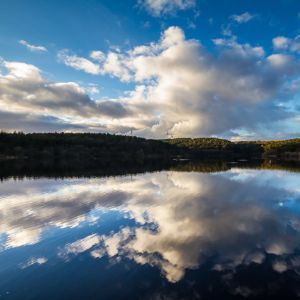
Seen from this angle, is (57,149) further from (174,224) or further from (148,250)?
(148,250)

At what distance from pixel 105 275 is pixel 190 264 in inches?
141

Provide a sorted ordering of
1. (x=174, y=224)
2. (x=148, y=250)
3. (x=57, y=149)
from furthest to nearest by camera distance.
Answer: (x=57, y=149)
(x=174, y=224)
(x=148, y=250)

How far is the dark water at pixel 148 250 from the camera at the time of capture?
10.2 metres

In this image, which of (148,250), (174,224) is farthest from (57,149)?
(148,250)

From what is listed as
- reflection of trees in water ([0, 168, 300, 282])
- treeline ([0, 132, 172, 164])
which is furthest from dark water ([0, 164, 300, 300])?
treeline ([0, 132, 172, 164])

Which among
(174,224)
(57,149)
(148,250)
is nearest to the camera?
(148,250)

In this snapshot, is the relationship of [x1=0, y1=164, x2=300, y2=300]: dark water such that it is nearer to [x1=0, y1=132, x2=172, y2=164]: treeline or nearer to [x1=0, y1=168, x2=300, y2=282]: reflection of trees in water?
[x1=0, y1=168, x2=300, y2=282]: reflection of trees in water

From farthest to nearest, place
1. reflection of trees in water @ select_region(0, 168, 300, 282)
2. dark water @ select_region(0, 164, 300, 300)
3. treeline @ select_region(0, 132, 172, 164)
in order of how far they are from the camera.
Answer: treeline @ select_region(0, 132, 172, 164) < reflection of trees in water @ select_region(0, 168, 300, 282) < dark water @ select_region(0, 164, 300, 300)

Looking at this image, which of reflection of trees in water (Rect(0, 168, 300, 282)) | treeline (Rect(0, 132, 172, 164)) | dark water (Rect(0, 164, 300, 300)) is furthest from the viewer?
treeline (Rect(0, 132, 172, 164))

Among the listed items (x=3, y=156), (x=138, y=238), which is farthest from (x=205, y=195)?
(x=3, y=156)

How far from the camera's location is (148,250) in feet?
46.4

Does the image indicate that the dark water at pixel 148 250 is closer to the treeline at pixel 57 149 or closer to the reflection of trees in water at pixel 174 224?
the reflection of trees in water at pixel 174 224

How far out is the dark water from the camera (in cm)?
1023

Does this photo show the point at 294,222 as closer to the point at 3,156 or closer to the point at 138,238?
the point at 138,238
